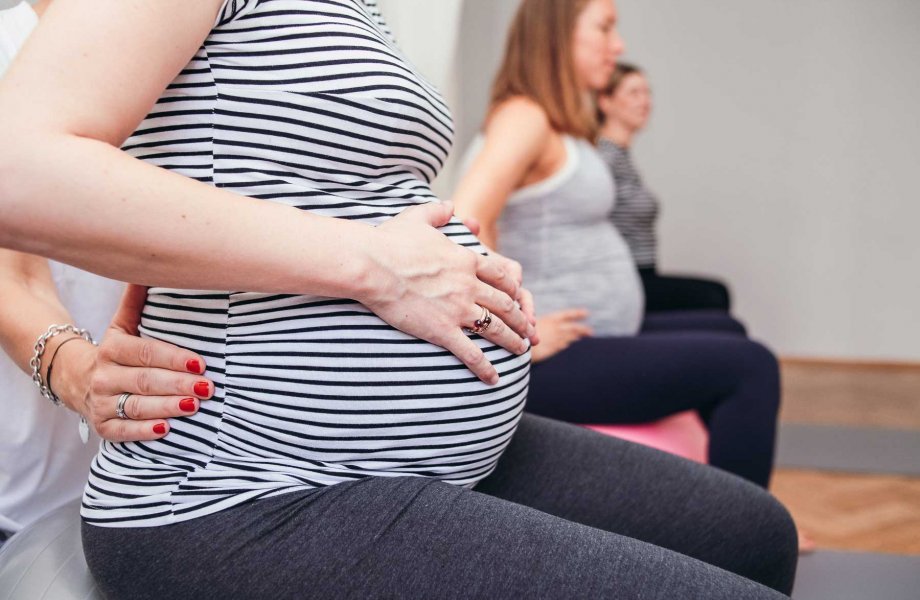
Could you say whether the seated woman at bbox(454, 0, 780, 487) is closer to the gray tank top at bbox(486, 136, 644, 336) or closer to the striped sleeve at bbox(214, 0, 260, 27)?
the gray tank top at bbox(486, 136, 644, 336)

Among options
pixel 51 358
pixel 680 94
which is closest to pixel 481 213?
pixel 51 358

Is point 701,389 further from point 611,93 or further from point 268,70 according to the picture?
point 611,93

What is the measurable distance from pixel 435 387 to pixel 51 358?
16.0 inches

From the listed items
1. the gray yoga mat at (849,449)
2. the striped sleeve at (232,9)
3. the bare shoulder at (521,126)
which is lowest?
the gray yoga mat at (849,449)

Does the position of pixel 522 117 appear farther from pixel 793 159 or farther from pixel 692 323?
pixel 793 159

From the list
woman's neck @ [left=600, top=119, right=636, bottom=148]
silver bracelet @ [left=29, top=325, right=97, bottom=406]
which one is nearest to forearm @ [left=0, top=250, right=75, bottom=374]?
silver bracelet @ [left=29, top=325, right=97, bottom=406]

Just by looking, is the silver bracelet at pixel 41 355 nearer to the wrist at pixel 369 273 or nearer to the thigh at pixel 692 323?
the wrist at pixel 369 273

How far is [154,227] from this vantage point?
58cm

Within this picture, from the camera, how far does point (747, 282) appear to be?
4.14 m

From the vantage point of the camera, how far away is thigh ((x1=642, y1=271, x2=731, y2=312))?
9.31ft

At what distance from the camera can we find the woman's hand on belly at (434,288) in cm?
67

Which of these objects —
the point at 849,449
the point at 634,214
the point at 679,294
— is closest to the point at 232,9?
the point at 634,214

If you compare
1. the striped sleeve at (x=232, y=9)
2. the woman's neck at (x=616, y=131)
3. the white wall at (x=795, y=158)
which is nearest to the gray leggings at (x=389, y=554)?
the striped sleeve at (x=232, y=9)

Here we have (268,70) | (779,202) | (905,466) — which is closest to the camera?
(268,70)
